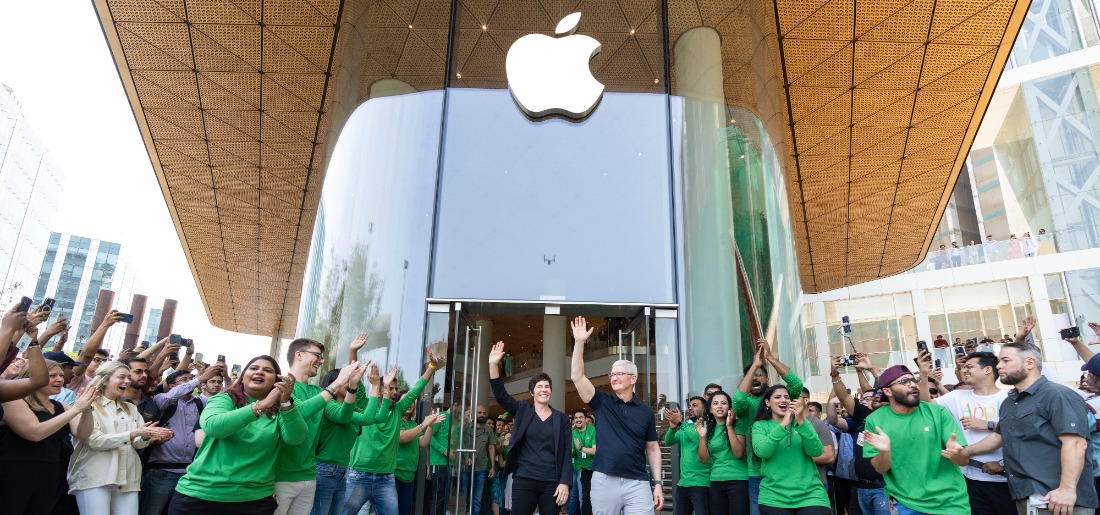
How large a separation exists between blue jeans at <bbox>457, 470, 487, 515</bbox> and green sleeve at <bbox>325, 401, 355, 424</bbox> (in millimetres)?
3335

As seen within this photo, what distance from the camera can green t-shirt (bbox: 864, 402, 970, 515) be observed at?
3.91 metres


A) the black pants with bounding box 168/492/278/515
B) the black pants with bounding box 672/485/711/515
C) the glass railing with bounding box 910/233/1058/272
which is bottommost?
the black pants with bounding box 672/485/711/515

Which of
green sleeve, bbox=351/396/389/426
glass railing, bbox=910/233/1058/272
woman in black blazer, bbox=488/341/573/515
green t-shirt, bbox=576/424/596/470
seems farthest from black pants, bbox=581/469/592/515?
glass railing, bbox=910/233/1058/272

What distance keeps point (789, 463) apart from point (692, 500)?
6.55 ft

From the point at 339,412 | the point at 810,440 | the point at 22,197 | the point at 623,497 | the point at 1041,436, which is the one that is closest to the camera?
the point at 1041,436

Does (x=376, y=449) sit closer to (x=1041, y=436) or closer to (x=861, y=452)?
(x=861, y=452)

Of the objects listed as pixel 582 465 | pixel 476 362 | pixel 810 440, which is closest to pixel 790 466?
pixel 810 440

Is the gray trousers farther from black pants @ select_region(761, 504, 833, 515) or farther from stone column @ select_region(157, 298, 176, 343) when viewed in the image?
stone column @ select_region(157, 298, 176, 343)

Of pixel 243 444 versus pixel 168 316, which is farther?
pixel 168 316

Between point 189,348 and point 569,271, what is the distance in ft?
14.7

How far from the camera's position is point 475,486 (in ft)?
29.0

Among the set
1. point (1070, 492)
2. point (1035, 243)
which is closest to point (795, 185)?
point (1070, 492)

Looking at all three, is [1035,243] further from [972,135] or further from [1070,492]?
[1070,492]

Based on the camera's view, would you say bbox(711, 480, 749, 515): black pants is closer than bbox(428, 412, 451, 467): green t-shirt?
Yes
